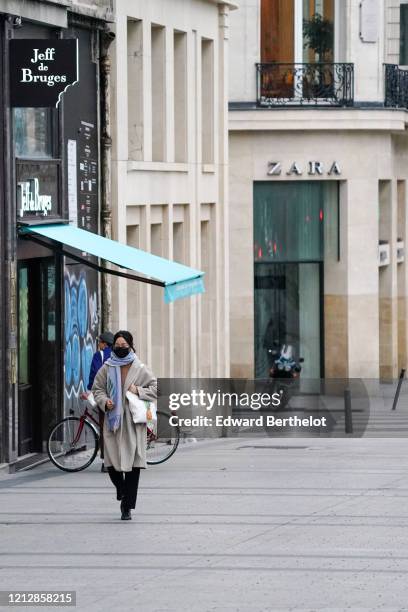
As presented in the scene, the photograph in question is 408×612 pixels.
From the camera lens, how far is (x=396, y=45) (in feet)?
145

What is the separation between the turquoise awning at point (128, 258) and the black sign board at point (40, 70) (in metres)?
1.44

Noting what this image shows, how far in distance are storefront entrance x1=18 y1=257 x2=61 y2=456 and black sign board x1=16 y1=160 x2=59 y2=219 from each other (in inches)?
24.2

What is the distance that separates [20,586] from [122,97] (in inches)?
522

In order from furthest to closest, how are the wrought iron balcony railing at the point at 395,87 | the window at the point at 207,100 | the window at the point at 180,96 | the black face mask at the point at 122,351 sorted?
the wrought iron balcony railing at the point at 395,87 < the window at the point at 207,100 < the window at the point at 180,96 < the black face mask at the point at 122,351

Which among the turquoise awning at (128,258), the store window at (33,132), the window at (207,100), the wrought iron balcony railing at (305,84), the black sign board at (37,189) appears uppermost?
the wrought iron balcony railing at (305,84)

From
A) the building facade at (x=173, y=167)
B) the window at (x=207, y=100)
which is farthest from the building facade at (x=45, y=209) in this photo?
the window at (x=207, y=100)

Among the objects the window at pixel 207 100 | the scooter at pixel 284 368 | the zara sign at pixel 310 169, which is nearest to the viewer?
the window at pixel 207 100

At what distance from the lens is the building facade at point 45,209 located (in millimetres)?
18484

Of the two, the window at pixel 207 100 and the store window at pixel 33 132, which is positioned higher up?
the window at pixel 207 100

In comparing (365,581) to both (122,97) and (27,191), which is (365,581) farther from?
(122,97)

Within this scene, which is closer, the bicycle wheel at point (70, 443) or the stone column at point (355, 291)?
the bicycle wheel at point (70, 443)

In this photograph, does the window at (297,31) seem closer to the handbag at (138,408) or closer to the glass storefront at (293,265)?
the glass storefront at (293,265)

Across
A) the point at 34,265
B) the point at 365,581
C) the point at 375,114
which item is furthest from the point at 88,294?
the point at 375,114

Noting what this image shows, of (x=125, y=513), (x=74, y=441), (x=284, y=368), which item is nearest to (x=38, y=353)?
(x=74, y=441)
